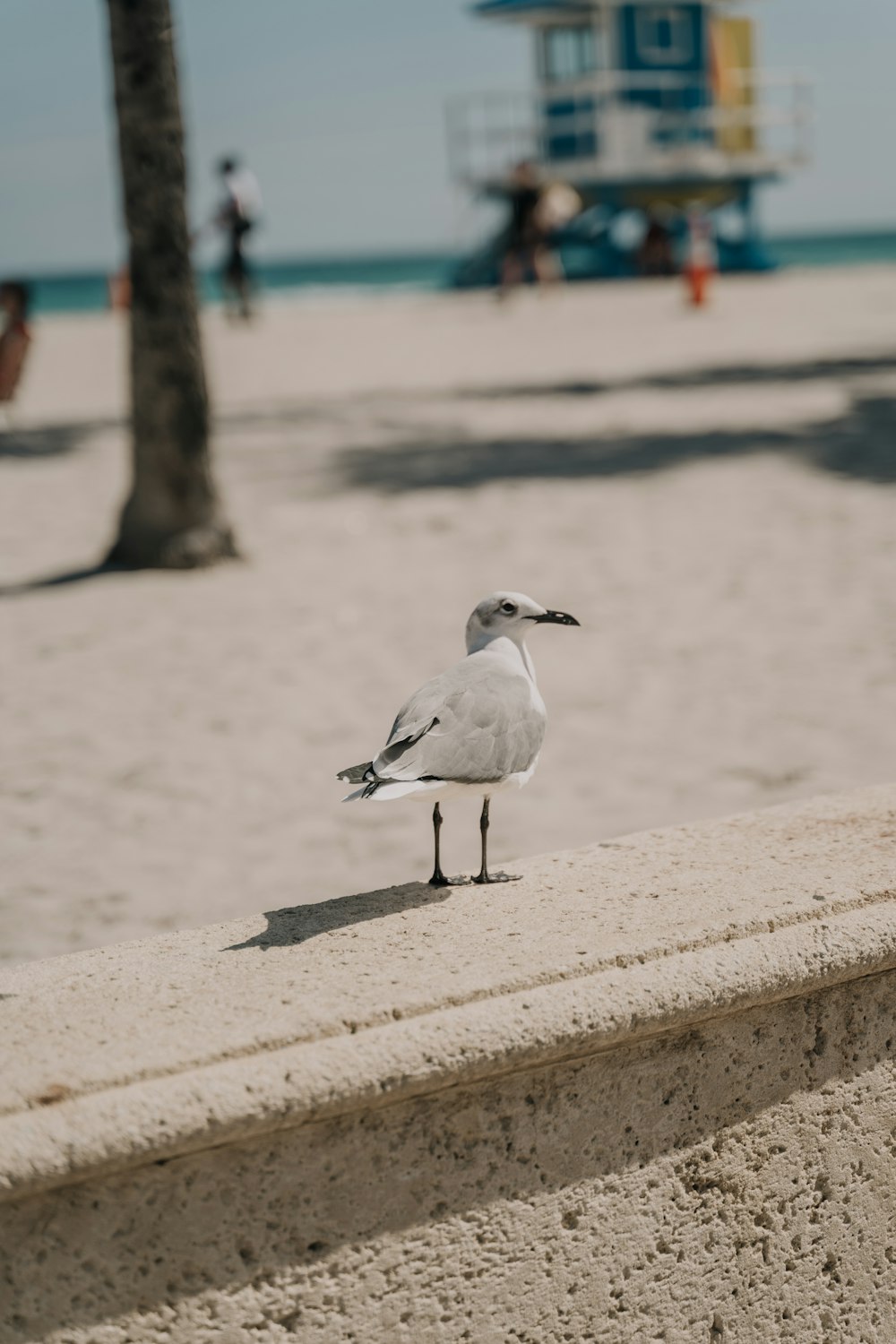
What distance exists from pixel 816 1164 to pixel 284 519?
Answer: 8.24 meters

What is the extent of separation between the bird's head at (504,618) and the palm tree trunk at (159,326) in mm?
6443

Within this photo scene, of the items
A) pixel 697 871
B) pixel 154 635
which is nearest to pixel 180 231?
pixel 154 635

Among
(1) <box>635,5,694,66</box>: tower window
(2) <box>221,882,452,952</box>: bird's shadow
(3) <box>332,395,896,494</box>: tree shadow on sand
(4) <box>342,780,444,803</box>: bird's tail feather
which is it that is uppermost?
(1) <box>635,5,694,66</box>: tower window

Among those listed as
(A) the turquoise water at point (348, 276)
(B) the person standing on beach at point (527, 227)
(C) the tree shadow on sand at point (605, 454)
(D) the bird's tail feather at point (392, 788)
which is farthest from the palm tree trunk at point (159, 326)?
(A) the turquoise water at point (348, 276)

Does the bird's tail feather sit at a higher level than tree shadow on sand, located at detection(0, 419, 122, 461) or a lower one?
higher

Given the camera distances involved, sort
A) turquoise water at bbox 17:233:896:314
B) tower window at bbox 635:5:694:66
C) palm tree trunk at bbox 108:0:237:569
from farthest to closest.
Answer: turquoise water at bbox 17:233:896:314, tower window at bbox 635:5:694:66, palm tree trunk at bbox 108:0:237:569

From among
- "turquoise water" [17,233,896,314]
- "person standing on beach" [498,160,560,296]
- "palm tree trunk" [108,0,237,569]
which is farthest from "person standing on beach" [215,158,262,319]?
"turquoise water" [17,233,896,314]

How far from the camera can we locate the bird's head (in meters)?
2.62

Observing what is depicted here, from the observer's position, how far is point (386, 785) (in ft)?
7.67

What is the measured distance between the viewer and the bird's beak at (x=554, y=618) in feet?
8.15

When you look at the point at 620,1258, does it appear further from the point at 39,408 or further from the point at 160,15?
the point at 39,408

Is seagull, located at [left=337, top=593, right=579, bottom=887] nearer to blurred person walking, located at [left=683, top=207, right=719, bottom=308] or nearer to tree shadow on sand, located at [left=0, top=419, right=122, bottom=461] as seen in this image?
tree shadow on sand, located at [left=0, top=419, right=122, bottom=461]

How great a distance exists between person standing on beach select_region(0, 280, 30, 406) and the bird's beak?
1064mm

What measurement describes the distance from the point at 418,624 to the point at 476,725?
540 cm
